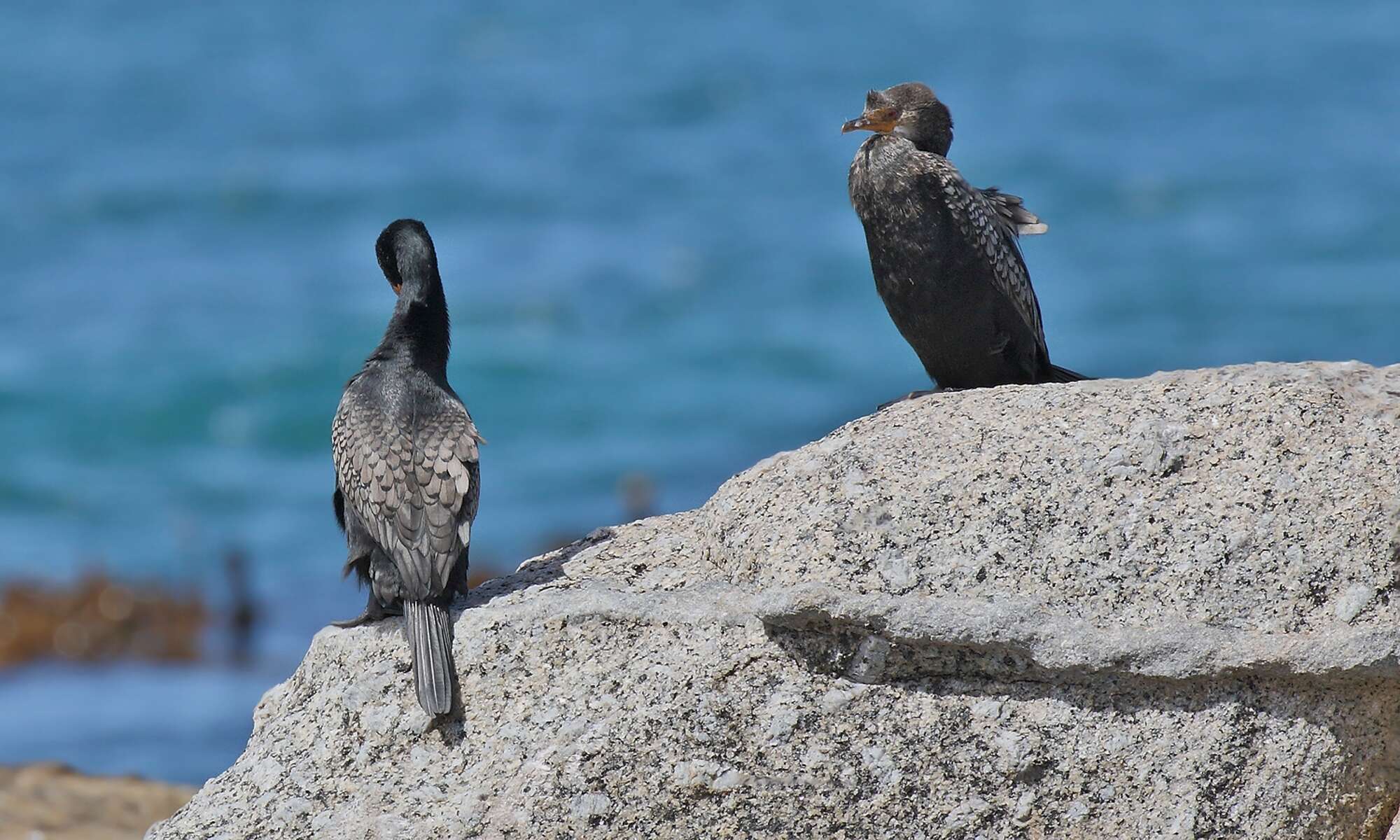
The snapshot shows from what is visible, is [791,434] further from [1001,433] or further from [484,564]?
[1001,433]

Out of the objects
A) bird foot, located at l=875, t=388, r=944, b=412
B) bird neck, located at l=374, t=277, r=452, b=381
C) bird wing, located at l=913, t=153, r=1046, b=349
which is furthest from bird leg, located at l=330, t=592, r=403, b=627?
bird wing, located at l=913, t=153, r=1046, b=349

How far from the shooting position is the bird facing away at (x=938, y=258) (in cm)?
602

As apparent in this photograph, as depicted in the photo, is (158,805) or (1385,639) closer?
(1385,639)

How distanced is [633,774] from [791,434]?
53.7 feet

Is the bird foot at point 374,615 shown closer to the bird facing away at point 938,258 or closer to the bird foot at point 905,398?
the bird foot at point 905,398

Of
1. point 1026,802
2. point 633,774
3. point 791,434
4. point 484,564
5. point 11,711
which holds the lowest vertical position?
point 1026,802

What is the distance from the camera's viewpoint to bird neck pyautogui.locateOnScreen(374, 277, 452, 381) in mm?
5574

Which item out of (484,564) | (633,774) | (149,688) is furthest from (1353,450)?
(484,564)

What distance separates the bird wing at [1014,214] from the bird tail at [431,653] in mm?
2905

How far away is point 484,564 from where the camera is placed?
15.6 metres

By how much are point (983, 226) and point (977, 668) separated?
7.34 feet

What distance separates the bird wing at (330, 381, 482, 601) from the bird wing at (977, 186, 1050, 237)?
2.36 metres

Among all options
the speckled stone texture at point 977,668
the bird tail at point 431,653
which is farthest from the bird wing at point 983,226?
the bird tail at point 431,653

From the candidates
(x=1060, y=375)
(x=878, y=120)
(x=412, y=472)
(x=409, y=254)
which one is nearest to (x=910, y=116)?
(x=878, y=120)
